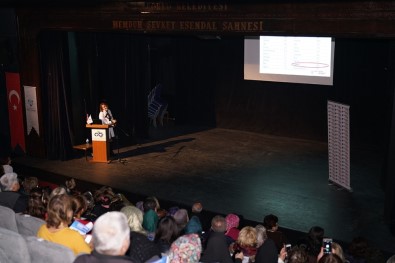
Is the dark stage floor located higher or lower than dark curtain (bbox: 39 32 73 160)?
lower

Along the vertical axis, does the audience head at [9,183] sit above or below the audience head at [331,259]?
below

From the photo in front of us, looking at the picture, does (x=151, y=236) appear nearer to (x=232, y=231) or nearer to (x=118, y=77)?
(x=232, y=231)

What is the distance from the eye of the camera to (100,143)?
10.9 m

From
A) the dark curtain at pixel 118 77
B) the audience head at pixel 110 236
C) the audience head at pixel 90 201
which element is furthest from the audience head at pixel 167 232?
the dark curtain at pixel 118 77

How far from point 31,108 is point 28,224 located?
7.38 m

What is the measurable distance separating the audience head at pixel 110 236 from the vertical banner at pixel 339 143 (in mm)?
6341

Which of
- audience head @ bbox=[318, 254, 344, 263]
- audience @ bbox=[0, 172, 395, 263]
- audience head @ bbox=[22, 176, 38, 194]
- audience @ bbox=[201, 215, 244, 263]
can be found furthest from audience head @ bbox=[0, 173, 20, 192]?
audience head @ bbox=[318, 254, 344, 263]

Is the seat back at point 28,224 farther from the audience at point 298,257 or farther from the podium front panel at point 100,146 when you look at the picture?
the podium front panel at point 100,146

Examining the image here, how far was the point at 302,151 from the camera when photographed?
11.7 m

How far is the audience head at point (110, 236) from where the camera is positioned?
9.09 feet

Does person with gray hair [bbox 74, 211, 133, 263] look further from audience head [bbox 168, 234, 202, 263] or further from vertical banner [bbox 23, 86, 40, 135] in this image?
vertical banner [bbox 23, 86, 40, 135]

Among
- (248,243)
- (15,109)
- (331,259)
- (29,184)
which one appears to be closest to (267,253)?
(248,243)

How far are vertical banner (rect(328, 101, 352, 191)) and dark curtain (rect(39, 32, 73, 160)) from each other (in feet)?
19.2

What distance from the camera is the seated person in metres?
3.74
